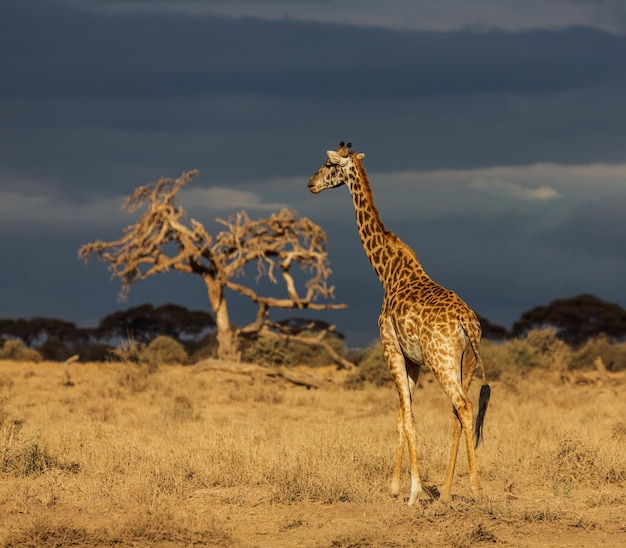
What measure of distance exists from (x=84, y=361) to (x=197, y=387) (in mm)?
15617

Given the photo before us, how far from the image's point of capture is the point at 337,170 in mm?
11898

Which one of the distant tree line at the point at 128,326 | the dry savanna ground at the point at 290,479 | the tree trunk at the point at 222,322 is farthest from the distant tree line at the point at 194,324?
the dry savanna ground at the point at 290,479

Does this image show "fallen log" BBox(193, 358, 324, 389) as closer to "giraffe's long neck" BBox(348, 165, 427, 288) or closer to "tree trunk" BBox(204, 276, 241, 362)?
"tree trunk" BBox(204, 276, 241, 362)

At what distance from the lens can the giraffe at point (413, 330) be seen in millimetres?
9695

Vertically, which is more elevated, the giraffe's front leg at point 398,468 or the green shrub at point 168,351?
the green shrub at point 168,351

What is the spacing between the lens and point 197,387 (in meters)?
24.5

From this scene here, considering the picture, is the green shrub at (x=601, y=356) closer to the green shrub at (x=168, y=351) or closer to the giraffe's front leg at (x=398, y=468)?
the green shrub at (x=168, y=351)

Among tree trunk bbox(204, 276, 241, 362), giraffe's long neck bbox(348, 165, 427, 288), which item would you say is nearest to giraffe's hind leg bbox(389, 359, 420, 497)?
giraffe's long neck bbox(348, 165, 427, 288)

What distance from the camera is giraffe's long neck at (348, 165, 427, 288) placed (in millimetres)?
11000

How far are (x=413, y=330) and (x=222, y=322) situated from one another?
73.3 ft

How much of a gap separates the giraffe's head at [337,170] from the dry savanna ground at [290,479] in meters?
3.38

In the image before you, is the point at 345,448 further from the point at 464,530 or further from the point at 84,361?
the point at 84,361

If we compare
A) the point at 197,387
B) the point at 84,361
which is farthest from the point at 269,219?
the point at 84,361

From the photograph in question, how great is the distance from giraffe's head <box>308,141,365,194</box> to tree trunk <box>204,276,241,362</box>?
19986 mm
